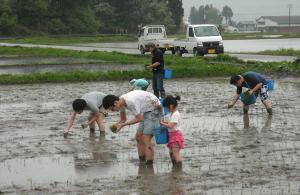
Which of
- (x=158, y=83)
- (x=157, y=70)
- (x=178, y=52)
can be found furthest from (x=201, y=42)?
(x=158, y=83)

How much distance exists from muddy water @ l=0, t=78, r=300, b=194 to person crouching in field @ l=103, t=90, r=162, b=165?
245mm

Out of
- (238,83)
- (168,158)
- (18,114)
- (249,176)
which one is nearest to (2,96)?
(18,114)

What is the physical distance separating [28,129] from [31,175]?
3778 millimetres

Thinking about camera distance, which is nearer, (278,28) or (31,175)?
(31,175)

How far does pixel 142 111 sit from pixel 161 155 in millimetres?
1052

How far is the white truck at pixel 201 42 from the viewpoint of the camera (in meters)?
33.4

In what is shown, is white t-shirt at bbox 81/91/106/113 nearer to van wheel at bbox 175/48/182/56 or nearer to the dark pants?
the dark pants

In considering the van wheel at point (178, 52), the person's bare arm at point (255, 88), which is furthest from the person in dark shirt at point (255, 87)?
the van wheel at point (178, 52)

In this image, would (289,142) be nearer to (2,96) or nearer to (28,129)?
(28,129)

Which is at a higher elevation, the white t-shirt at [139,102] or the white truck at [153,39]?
the white truck at [153,39]

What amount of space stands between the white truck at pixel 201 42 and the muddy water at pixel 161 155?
18550 mm

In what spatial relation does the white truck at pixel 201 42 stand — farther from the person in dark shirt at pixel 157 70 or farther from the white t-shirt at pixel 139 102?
the white t-shirt at pixel 139 102

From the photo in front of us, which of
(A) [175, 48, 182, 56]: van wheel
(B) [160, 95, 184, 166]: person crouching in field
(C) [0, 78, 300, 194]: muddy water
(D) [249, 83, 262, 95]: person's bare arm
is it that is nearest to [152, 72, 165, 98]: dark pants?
(C) [0, 78, 300, 194]: muddy water

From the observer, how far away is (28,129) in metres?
11.7
